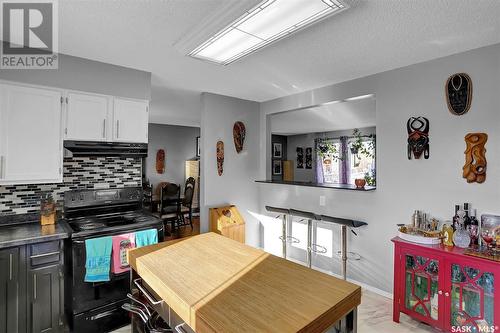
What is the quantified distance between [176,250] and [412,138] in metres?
2.51

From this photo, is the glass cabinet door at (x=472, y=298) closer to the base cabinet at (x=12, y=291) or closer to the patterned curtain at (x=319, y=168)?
the base cabinet at (x=12, y=291)

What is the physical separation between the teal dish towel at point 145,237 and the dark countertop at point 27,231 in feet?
1.78

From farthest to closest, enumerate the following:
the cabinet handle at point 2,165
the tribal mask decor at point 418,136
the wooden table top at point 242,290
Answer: the tribal mask decor at point 418,136 → the cabinet handle at point 2,165 → the wooden table top at point 242,290

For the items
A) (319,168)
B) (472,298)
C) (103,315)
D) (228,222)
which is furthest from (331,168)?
(103,315)

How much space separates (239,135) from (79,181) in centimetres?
219

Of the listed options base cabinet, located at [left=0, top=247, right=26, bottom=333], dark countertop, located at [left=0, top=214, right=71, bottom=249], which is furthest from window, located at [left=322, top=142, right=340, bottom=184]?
base cabinet, located at [left=0, top=247, right=26, bottom=333]

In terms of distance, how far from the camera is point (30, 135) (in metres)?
2.30

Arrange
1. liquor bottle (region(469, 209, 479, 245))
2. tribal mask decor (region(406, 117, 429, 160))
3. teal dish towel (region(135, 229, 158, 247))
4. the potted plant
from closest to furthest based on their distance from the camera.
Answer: liquor bottle (region(469, 209, 479, 245))
teal dish towel (region(135, 229, 158, 247))
tribal mask decor (region(406, 117, 429, 160))
the potted plant

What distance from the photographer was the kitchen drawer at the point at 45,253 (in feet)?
6.76

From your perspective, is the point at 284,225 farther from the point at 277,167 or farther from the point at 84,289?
the point at 277,167

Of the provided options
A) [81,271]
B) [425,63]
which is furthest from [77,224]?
[425,63]

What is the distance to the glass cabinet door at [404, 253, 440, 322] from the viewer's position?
2.32 m

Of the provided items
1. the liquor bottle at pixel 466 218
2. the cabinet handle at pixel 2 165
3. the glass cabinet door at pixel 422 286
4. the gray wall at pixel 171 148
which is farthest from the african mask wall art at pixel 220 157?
the gray wall at pixel 171 148

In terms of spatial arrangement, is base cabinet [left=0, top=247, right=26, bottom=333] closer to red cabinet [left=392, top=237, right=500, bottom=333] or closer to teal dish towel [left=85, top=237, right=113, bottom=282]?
teal dish towel [left=85, top=237, right=113, bottom=282]
